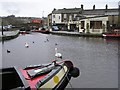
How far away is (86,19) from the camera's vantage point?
62.8 meters

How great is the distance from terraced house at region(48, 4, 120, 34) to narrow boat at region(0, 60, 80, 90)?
157ft

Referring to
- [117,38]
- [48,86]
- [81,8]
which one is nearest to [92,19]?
[117,38]

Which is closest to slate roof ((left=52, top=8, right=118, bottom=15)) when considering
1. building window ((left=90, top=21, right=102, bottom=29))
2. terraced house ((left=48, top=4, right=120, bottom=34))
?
terraced house ((left=48, top=4, right=120, bottom=34))

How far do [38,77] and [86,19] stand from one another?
55.0m

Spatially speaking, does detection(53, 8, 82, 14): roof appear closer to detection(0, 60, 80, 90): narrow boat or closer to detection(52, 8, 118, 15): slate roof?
detection(52, 8, 118, 15): slate roof

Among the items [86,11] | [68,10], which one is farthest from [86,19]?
[68,10]

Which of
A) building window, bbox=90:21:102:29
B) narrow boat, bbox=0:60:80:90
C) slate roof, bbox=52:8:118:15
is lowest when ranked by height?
narrow boat, bbox=0:60:80:90

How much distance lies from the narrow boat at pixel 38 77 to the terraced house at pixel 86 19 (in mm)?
47929

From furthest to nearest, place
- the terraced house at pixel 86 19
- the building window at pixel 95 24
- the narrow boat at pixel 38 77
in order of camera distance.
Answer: the building window at pixel 95 24
the terraced house at pixel 86 19
the narrow boat at pixel 38 77

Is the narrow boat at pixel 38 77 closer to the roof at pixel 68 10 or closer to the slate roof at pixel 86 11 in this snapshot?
the slate roof at pixel 86 11

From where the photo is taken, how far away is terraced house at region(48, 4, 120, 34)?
186 ft

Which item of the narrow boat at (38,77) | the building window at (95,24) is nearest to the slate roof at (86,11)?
the building window at (95,24)

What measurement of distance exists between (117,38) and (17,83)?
1661 inches

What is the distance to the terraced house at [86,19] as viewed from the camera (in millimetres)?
56812
